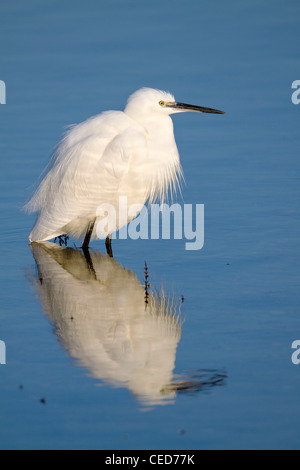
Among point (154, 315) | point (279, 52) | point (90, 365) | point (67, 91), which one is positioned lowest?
point (90, 365)

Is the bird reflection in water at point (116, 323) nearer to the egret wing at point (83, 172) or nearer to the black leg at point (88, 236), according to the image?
the black leg at point (88, 236)

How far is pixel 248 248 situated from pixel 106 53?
6.93 m

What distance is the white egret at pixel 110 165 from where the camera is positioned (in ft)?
25.8

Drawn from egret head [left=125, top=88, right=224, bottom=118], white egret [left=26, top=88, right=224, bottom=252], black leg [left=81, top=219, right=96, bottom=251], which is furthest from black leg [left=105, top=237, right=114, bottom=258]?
egret head [left=125, top=88, right=224, bottom=118]

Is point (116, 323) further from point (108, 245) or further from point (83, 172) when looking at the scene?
point (83, 172)

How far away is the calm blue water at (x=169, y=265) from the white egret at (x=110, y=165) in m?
0.35

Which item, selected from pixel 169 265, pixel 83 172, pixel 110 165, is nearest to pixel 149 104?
pixel 110 165

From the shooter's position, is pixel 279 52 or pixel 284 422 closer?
pixel 284 422

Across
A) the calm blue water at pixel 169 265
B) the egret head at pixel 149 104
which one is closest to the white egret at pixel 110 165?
the egret head at pixel 149 104

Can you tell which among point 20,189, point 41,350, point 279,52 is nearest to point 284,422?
point 41,350

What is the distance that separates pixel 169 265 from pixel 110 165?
3.71ft

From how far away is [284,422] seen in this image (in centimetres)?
443
